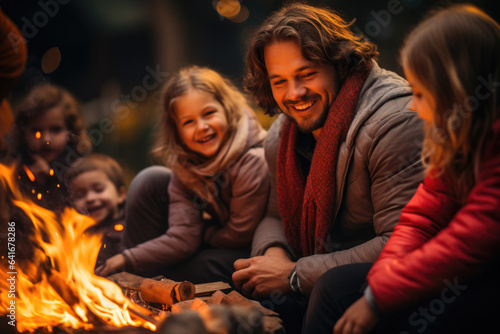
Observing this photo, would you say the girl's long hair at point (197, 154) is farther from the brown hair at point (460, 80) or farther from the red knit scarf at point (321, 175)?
the brown hair at point (460, 80)

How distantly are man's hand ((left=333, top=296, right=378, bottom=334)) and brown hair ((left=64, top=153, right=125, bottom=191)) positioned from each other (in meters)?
1.92

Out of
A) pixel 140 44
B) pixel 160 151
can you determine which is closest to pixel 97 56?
pixel 140 44

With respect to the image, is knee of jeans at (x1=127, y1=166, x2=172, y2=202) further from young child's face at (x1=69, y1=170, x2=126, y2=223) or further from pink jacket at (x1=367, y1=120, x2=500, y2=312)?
pink jacket at (x1=367, y1=120, x2=500, y2=312)

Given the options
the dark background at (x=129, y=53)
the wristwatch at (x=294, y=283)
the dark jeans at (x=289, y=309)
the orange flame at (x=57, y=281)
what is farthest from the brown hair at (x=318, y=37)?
the dark background at (x=129, y=53)

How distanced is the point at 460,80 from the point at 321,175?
72cm

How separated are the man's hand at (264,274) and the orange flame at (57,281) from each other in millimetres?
490

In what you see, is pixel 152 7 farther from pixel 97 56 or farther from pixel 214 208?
pixel 214 208

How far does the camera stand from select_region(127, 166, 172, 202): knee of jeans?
8.03ft

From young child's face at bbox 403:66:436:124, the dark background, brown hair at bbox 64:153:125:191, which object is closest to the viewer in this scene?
young child's face at bbox 403:66:436:124

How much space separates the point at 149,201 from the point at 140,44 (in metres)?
2.94

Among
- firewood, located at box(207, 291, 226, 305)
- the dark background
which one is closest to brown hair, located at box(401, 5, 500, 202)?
firewood, located at box(207, 291, 226, 305)

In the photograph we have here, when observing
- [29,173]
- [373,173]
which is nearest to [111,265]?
[29,173]

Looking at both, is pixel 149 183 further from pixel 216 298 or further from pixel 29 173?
pixel 216 298

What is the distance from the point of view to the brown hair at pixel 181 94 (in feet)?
7.57
